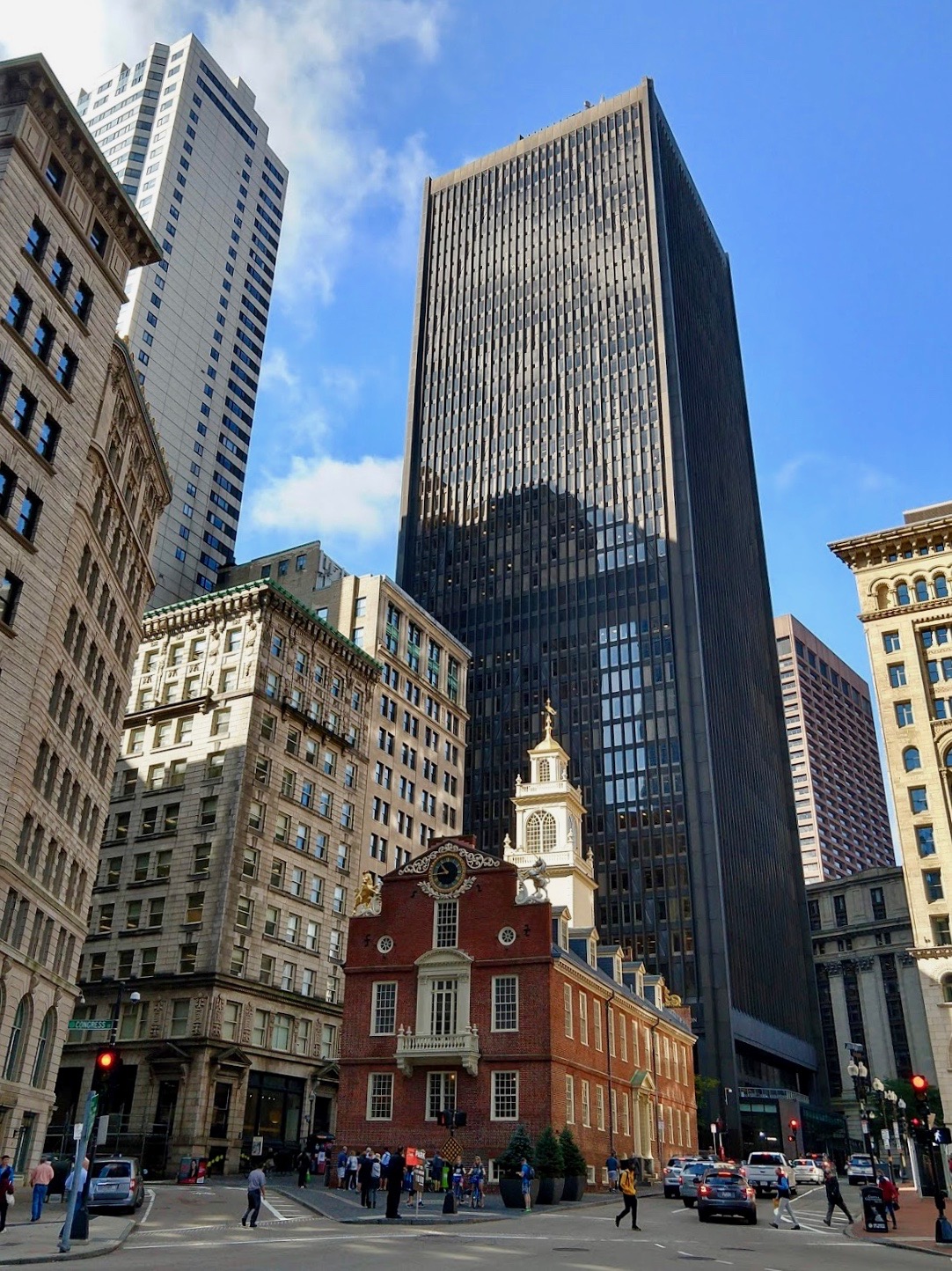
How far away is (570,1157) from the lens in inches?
1718

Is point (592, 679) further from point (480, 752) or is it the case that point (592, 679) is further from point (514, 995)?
point (514, 995)

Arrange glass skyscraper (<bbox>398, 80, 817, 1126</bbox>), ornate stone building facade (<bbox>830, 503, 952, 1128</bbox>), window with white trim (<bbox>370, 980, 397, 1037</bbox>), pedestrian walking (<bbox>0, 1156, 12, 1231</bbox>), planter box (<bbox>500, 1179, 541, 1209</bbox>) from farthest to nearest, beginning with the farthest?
1. glass skyscraper (<bbox>398, 80, 817, 1126</bbox>)
2. ornate stone building facade (<bbox>830, 503, 952, 1128</bbox>)
3. window with white trim (<bbox>370, 980, 397, 1037</bbox>)
4. planter box (<bbox>500, 1179, 541, 1209</bbox>)
5. pedestrian walking (<bbox>0, 1156, 12, 1231</bbox>)

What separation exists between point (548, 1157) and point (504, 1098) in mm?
5318

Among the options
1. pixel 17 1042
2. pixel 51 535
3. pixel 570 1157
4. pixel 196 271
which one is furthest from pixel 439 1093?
pixel 196 271

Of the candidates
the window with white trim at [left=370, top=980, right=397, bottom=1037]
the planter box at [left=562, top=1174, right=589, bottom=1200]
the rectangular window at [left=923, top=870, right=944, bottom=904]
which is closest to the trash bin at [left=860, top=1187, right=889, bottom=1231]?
the planter box at [left=562, top=1174, right=589, bottom=1200]

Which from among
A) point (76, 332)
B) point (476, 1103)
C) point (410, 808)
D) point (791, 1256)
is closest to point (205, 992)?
point (476, 1103)

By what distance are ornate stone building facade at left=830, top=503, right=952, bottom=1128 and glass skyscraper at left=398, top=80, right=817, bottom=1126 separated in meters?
49.1

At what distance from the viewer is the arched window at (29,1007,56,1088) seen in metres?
42.6

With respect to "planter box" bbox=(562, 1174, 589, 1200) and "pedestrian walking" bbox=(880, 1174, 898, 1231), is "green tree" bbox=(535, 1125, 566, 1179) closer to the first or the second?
"planter box" bbox=(562, 1174, 589, 1200)

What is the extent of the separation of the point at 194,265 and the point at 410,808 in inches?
3167

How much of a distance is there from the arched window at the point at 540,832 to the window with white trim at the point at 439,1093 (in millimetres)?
21014

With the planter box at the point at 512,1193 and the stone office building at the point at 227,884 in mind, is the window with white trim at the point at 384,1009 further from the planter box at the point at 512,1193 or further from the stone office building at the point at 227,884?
the planter box at the point at 512,1193

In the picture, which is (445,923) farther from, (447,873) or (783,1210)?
(783,1210)

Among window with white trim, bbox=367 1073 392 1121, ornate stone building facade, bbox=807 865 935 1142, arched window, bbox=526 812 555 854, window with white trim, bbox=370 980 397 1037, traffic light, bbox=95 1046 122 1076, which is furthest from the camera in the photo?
ornate stone building facade, bbox=807 865 935 1142
